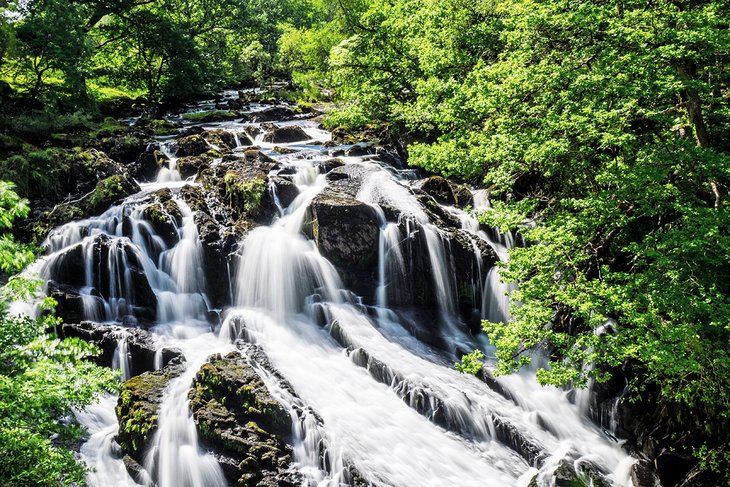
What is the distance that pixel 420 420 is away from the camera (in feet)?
38.0

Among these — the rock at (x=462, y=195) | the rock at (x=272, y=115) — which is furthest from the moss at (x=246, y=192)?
the rock at (x=272, y=115)

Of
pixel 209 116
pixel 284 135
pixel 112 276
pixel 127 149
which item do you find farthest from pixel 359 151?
pixel 112 276

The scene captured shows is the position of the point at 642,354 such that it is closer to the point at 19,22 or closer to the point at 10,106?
the point at 10,106

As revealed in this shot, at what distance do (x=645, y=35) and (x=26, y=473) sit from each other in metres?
12.6

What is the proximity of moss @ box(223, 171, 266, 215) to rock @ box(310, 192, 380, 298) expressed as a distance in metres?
2.61

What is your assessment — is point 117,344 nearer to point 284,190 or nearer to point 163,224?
point 163,224

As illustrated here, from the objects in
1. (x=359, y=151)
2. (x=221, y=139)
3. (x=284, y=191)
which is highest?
(x=221, y=139)

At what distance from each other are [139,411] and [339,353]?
5436mm

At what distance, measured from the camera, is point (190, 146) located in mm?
21750

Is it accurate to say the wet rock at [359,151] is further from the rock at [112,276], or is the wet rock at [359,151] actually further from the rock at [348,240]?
the rock at [112,276]

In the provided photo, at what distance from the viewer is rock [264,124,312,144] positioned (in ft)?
84.1

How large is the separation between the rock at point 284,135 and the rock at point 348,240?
1084 cm

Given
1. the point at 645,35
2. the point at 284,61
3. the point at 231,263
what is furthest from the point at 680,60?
the point at 284,61

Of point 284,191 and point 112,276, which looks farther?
point 284,191
